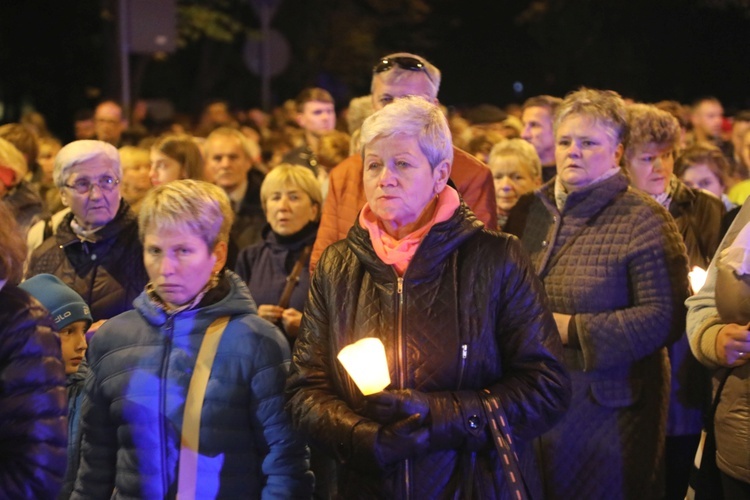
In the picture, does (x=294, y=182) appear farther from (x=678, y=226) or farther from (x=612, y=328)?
(x=612, y=328)

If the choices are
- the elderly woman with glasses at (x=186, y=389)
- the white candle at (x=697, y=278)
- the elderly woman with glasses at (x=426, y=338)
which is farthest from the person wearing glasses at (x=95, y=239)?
the white candle at (x=697, y=278)

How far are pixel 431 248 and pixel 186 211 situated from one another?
94 cm

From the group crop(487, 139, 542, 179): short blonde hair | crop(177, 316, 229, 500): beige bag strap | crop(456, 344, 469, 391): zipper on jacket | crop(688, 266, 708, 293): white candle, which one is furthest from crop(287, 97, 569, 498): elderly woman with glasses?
crop(487, 139, 542, 179): short blonde hair

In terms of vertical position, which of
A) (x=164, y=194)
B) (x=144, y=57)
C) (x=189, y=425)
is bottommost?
(x=189, y=425)

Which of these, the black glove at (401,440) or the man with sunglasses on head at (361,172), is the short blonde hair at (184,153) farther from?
the black glove at (401,440)

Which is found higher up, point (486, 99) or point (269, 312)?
point (486, 99)

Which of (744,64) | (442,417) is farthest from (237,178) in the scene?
(744,64)

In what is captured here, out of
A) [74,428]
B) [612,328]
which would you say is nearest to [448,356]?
[612,328]

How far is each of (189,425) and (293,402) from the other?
1.27ft

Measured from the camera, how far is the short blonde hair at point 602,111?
16.5 feet

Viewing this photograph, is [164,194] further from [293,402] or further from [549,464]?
[549,464]

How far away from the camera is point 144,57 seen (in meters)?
23.2

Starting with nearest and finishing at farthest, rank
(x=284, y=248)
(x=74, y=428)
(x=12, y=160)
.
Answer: (x=74, y=428), (x=284, y=248), (x=12, y=160)

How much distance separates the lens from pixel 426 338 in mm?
3523
